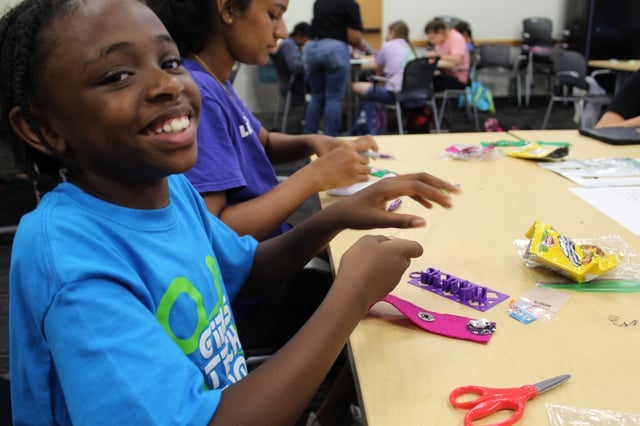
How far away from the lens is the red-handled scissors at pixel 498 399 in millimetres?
520

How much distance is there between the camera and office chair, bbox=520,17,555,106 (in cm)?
639

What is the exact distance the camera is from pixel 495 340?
25.6 inches

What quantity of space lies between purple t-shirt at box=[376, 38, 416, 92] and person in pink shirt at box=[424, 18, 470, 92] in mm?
523

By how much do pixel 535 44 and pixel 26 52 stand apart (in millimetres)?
7003

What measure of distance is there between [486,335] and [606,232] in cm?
46

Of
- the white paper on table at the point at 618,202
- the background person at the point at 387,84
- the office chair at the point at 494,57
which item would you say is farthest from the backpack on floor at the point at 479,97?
the white paper on table at the point at 618,202

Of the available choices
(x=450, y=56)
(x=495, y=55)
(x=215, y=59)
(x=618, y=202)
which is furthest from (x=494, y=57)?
(x=215, y=59)

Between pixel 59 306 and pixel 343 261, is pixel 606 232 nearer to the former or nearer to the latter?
pixel 343 261

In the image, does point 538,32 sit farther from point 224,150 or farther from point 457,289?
point 457,289

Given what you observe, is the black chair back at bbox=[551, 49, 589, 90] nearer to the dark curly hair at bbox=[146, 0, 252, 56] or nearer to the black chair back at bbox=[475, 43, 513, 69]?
the black chair back at bbox=[475, 43, 513, 69]

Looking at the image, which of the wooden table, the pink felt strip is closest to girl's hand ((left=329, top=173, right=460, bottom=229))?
the wooden table

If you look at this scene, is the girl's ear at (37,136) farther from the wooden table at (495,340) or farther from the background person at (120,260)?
the wooden table at (495,340)

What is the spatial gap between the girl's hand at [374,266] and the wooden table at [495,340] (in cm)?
6

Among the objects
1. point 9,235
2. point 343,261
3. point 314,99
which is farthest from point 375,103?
point 343,261
